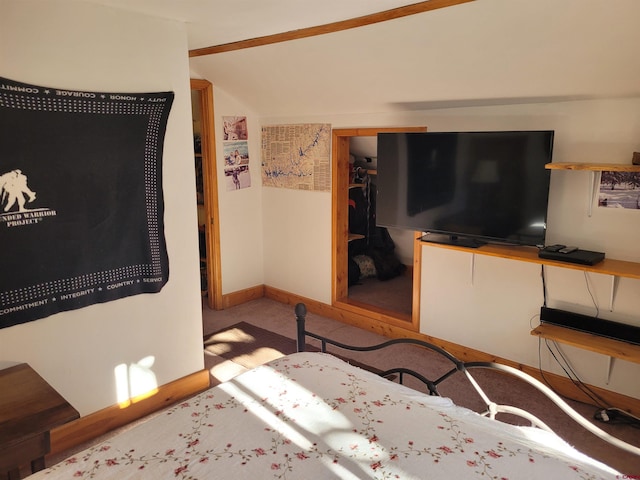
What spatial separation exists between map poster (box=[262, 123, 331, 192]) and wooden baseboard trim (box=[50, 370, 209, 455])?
6.74 ft

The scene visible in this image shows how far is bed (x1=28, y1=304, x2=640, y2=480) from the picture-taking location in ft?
4.95

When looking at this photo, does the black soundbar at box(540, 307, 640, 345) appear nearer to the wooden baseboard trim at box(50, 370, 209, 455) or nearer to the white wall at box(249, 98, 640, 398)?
the white wall at box(249, 98, 640, 398)

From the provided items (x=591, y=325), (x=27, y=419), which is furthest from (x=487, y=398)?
(x=27, y=419)

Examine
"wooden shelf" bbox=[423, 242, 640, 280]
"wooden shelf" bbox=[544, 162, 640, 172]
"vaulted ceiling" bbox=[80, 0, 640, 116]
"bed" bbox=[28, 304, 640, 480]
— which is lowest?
"bed" bbox=[28, 304, 640, 480]

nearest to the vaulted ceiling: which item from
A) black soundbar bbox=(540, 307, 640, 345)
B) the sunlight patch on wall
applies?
black soundbar bbox=(540, 307, 640, 345)

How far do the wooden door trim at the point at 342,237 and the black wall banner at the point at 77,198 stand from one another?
Answer: 1802 mm

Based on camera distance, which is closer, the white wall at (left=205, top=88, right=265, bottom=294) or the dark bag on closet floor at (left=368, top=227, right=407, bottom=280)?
the white wall at (left=205, top=88, right=265, bottom=294)

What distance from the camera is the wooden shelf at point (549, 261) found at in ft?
9.00

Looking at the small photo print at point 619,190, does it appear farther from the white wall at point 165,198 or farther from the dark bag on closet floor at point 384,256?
the dark bag on closet floor at point 384,256

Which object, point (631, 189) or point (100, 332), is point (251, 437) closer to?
point (100, 332)

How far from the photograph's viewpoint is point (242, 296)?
505cm

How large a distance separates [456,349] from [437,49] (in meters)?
2.14

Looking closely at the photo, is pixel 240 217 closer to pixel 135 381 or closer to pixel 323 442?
pixel 135 381

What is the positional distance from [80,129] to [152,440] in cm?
163
